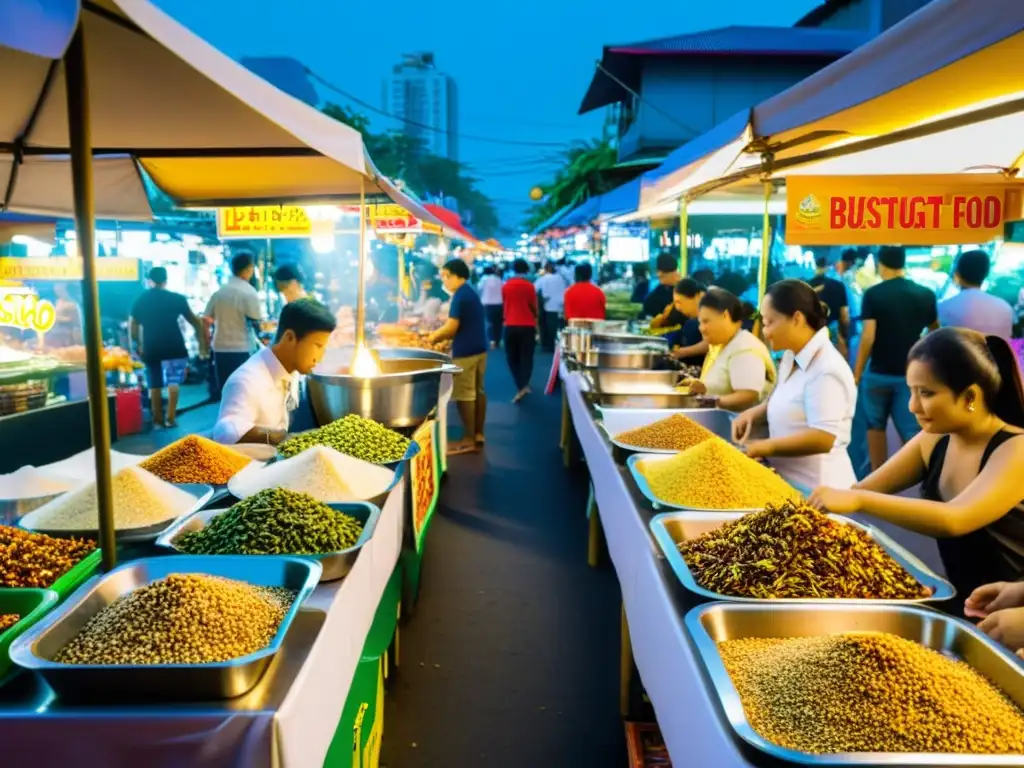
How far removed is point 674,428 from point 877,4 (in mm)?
22617

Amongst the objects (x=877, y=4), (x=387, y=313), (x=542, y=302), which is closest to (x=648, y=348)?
(x=387, y=313)

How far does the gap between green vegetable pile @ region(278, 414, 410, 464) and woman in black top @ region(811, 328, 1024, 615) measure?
6.87ft

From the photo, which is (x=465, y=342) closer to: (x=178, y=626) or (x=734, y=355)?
(x=734, y=355)

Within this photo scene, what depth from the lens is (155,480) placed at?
9.40 feet

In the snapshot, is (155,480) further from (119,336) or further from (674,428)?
(119,336)

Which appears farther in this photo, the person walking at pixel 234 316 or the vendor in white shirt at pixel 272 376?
the person walking at pixel 234 316

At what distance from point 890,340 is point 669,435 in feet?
11.7

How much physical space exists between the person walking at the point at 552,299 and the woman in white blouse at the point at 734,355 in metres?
11.0

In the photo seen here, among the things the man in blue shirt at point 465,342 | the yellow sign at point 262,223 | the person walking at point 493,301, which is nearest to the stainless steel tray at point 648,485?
the man in blue shirt at point 465,342

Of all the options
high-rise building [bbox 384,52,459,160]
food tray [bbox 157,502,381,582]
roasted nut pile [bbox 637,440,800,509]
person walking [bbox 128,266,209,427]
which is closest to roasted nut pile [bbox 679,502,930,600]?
roasted nut pile [bbox 637,440,800,509]

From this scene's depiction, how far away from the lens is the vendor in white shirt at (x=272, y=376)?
13.1 feet

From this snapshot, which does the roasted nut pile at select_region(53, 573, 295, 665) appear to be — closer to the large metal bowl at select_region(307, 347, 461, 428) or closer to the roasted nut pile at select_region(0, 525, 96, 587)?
the roasted nut pile at select_region(0, 525, 96, 587)

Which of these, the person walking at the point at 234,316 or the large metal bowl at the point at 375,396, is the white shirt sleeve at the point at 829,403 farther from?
the person walking at the point at 234,316

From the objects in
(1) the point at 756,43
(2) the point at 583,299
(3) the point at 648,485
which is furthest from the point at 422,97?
(3) the point at 648,485
